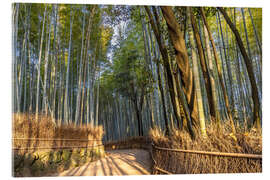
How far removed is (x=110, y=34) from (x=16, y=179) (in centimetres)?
440

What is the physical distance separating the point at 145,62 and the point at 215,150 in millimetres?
5106

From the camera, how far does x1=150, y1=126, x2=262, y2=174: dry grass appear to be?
1399 mm

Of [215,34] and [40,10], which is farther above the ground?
[40,10]

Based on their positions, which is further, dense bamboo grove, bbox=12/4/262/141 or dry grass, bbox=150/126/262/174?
dense bamboo grove, bbox=12/4/262/141

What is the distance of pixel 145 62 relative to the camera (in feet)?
21.1

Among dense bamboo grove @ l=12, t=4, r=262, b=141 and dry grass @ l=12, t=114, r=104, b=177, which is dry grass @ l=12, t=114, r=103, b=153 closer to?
dry grass @ l=12, t=114, r=104, b=177

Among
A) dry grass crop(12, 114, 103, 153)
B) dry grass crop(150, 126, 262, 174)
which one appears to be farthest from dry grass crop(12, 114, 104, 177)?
dry grass crop(150, 126, 262, 174)

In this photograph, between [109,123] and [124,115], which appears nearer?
[124,115]

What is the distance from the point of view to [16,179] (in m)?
2.12

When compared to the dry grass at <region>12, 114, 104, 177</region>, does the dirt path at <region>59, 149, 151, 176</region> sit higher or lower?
lower

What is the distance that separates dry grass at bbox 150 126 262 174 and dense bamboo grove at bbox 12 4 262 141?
0.32ft

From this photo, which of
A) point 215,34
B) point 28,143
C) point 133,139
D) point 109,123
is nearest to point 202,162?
point 28,143

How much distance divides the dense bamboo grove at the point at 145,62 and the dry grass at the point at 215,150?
0.32 feet
